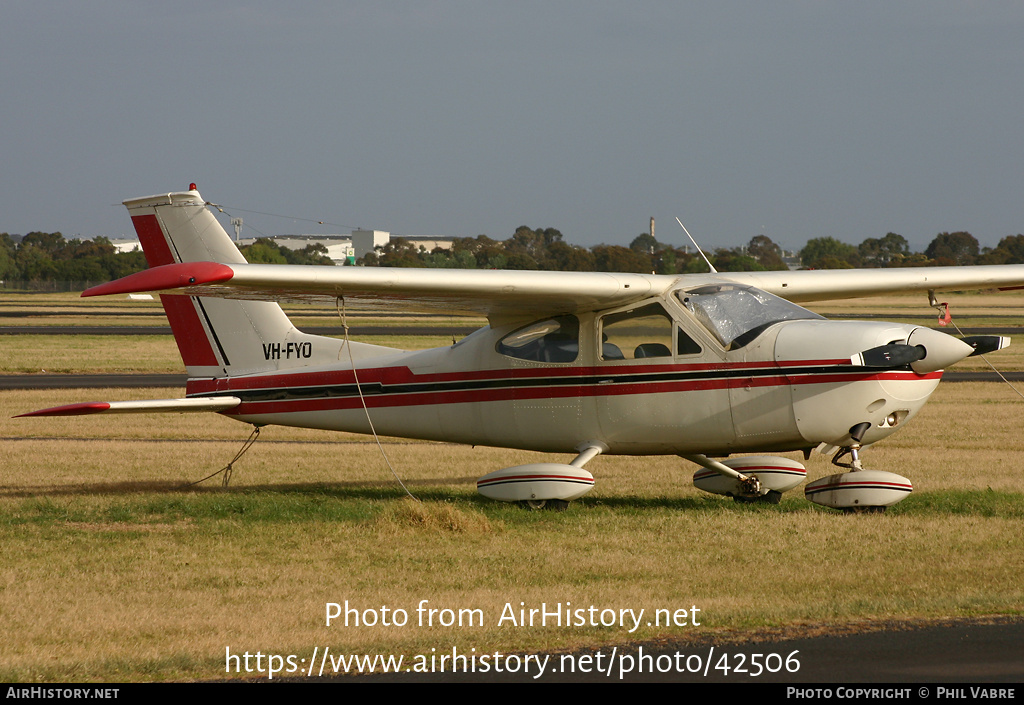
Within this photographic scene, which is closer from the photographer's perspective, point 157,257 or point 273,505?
point 273,505

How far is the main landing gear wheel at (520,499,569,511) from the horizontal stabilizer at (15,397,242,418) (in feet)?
11.8

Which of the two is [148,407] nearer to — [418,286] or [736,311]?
[418,286]

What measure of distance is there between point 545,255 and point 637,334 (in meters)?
107

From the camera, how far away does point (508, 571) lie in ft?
25.3

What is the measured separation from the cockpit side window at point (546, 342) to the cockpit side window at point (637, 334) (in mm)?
320

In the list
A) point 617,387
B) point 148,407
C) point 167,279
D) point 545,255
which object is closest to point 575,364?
point 617,387

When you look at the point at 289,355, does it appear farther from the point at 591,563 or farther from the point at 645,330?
the point at 591,563

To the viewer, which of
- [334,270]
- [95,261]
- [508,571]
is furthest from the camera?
[95,261]

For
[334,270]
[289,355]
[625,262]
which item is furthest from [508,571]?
[625,262]

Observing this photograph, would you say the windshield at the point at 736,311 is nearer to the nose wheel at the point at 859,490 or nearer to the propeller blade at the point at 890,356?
the propeller blade at the point at 890,356

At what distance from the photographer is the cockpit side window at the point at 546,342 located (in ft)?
34.1

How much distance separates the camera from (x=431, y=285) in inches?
368
